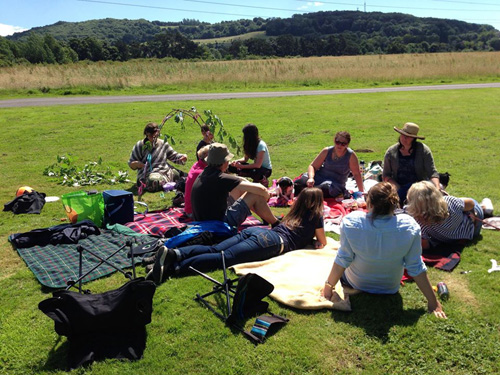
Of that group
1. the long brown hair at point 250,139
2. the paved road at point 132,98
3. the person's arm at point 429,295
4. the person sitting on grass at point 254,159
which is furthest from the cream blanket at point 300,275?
the paved road at point 132,98

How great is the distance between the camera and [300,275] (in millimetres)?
4633

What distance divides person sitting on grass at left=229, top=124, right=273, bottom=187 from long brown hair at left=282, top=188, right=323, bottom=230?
2.62 m

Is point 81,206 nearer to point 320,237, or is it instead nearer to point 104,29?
point 320,237

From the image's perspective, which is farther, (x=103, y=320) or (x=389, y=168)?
(x=389, y=168)

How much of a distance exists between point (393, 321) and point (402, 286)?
2.16 feet

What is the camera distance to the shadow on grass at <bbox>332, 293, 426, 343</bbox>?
376 cm

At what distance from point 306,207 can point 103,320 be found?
2.61 meters

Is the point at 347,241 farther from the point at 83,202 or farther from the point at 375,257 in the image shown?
the point at 83,202

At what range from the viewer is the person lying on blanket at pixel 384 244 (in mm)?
3764

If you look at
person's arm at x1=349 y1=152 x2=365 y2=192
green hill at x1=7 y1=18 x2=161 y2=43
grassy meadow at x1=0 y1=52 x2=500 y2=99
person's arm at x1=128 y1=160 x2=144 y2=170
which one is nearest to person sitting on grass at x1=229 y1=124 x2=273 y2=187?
person's arm at x1=349 y1=152 x2=365 y2=192

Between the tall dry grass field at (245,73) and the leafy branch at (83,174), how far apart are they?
16968 mm

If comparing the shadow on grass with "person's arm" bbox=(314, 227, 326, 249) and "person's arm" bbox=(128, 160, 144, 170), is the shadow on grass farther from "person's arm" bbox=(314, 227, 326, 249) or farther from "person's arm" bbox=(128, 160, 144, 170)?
"person's arm" bbox=(128, 160, 144, 170)

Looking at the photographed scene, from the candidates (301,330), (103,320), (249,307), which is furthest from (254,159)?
(103,320)

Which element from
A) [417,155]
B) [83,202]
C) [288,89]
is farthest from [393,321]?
[288,89]
